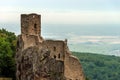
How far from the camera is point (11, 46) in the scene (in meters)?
48.1

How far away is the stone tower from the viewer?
125 feet

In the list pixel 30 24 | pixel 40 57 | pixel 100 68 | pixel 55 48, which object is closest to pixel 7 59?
pixel 30 24

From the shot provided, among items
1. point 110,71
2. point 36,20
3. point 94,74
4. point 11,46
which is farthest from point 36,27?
point 110,71

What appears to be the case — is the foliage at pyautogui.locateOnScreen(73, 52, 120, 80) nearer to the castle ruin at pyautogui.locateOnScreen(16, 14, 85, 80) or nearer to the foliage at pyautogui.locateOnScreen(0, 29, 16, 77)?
the foliage at pyautogui.locateOnScreen(0, 29, 16, 77)

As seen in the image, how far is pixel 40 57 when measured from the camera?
34.2m

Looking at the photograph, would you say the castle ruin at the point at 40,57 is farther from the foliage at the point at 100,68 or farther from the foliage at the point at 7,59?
the foliage at the point at 100,68

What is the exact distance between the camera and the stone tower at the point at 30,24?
1505 inches

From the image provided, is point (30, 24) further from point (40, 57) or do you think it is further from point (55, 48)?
point (40, 57)

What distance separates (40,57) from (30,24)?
4.72 metres

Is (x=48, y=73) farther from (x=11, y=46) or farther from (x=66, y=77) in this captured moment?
(x=11, y=46)

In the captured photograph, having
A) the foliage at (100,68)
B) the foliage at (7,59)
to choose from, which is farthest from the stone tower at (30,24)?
the foliage at (100,68)

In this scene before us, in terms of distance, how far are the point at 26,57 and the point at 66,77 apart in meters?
3.20

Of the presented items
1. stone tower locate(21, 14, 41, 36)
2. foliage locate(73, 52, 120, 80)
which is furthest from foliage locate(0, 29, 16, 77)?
foliage locate(73, 52, 120, 80)

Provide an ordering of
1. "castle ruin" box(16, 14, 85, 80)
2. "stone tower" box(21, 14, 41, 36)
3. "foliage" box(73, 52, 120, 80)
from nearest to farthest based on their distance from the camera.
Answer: "castle ruin" box(16, 14, 85, 80)
"stone tower" box(21, 14, 41, 36)
"foliage" box(73, 52, 120, 80)
